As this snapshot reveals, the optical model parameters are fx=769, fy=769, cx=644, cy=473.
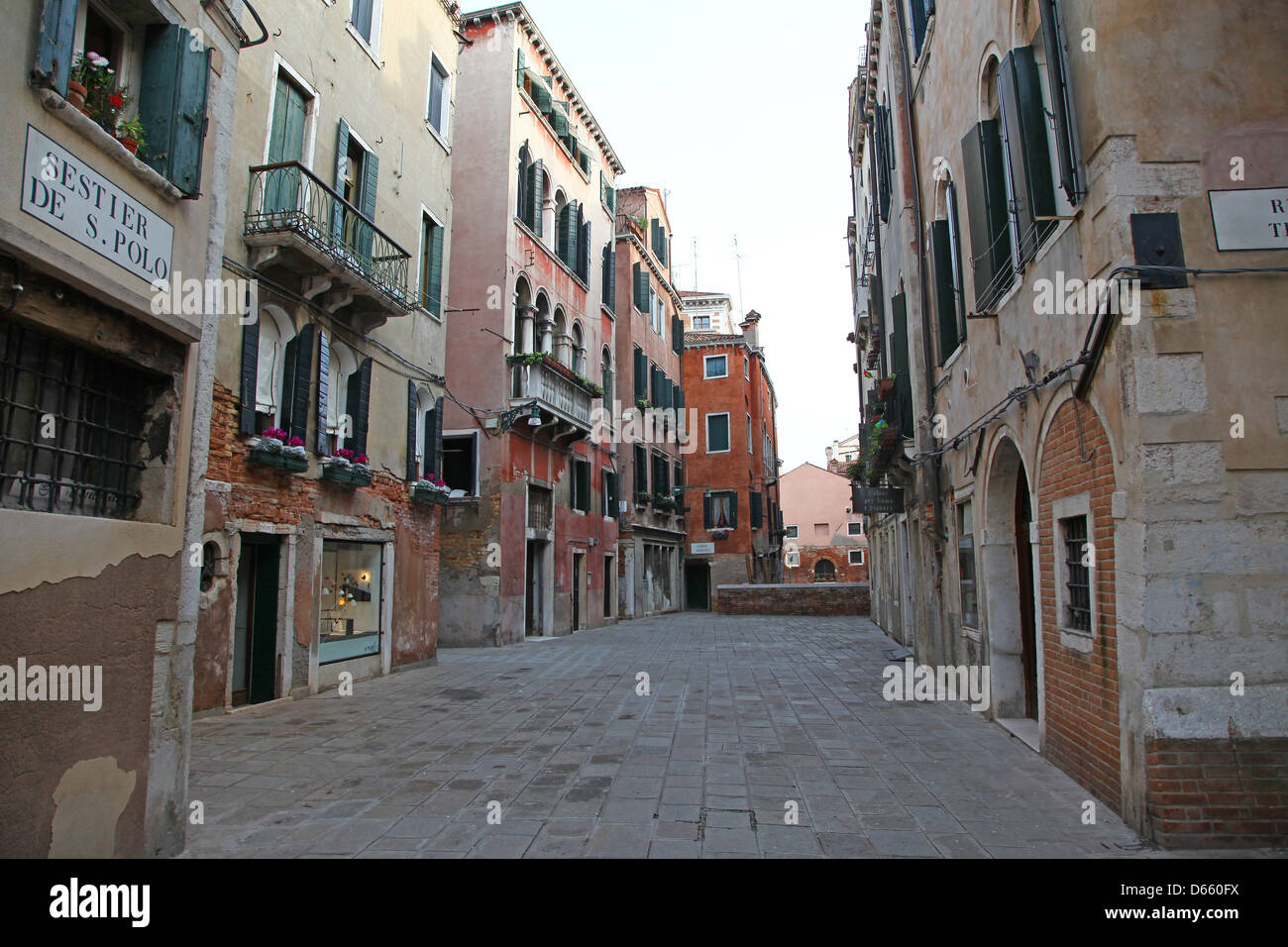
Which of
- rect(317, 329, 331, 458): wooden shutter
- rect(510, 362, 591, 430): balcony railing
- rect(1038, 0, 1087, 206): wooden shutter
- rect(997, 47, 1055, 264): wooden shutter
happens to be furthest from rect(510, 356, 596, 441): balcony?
rect(1038, 0, 1087, 206): wooden shutter

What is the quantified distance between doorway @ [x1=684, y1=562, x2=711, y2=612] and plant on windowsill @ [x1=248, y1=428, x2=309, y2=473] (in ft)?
88.8

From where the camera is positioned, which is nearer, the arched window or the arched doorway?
the arched doorway

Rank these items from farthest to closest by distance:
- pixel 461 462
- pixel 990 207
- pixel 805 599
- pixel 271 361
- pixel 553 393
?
pixel 805 599, pixel 553 393, pixel 461 462, pixel 271 361, pixel 990 207

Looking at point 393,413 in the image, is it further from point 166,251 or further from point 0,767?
point 0,767

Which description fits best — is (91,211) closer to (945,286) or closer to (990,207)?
(990,207)

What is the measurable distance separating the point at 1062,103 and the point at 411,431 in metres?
9.93

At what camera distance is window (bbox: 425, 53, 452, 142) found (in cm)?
1342

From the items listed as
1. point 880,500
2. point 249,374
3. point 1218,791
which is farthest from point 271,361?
point 1218,791

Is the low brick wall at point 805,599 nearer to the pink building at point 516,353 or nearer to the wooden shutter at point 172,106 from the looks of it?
the pink building at point 516,353

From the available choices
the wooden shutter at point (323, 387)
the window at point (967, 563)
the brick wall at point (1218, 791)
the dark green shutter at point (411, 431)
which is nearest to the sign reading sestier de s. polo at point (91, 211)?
the wooden shutter at point (323, 387)

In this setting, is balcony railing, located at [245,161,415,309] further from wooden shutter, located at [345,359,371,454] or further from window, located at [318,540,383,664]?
window, located at [318,540,383,664]

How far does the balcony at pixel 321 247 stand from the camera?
869cm

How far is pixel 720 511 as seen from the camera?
113 feet

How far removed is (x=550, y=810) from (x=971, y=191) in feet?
21.1
